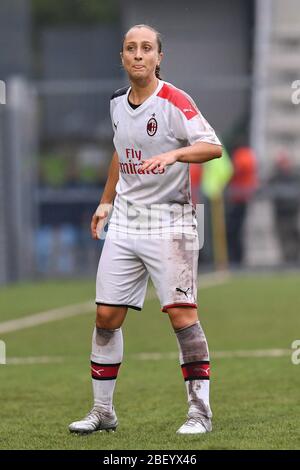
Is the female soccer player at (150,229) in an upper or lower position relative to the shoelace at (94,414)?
upper

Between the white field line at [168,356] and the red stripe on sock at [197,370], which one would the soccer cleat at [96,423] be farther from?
the white field line at [168,356]

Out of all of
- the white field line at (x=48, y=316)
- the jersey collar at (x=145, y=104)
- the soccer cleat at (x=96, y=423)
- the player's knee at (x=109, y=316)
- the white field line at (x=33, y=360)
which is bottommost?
the white field line at (x=48, y=316)

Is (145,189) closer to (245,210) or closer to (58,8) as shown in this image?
(245,210)

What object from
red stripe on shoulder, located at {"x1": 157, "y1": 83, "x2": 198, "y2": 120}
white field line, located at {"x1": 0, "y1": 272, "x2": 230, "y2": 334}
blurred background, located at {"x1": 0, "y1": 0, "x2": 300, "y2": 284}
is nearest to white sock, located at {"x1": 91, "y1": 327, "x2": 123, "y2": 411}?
red stripe on shoulder, located at {"x1": 157, "y1": 83, "x2": 198, "y2": 120}

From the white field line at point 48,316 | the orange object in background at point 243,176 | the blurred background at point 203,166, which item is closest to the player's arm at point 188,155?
the white field line at point 48,316

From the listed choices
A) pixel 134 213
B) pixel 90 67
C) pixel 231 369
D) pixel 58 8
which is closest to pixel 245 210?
pixel 90 67

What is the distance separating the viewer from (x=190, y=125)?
669 cm

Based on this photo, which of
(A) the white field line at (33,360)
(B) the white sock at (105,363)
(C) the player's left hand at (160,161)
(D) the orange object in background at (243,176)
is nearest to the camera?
(C) the player's left hand at (160,161)

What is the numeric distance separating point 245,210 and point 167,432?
16028 millimetres

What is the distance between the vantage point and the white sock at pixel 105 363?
709cm

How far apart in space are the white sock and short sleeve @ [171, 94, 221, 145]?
3.69 ft

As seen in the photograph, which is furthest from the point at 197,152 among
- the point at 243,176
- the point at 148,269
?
the point at 243,176

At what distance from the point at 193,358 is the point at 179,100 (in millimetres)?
1323

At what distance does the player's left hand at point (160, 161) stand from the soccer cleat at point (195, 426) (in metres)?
1.33
